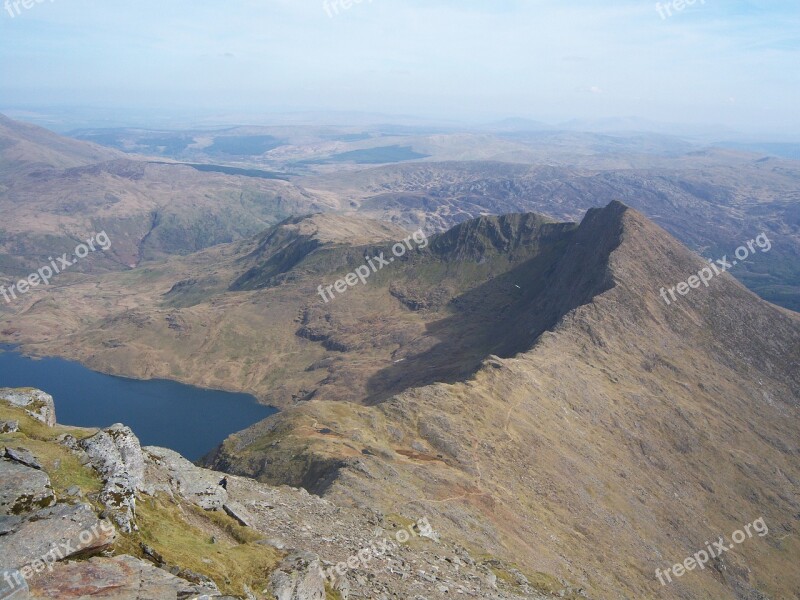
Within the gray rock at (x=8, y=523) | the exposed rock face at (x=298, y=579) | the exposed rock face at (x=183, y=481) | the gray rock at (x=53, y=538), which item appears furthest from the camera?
the exposed rock face at (x=183, y=481)

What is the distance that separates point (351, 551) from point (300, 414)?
60.7 m

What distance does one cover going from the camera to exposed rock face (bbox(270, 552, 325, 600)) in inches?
1161

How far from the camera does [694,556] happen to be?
308 feet

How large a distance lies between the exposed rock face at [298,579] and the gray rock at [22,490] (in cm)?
1185

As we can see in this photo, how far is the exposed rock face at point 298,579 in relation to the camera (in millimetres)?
29484

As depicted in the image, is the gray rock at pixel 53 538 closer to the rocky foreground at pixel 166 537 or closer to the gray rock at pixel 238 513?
the rocky foreground at pixel 166 537

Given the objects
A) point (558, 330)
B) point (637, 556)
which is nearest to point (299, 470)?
point (637, 556)

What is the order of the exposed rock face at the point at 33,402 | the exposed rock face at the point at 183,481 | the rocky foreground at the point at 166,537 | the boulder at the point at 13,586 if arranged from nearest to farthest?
the boulder at the point at 13,586 < the rocky foreground at the point at 166,537 < the exposed rock face at the point at 183,481 < the exposed rock face at the point at 33,402

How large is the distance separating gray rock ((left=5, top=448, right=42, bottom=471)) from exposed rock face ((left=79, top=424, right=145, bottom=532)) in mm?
3207

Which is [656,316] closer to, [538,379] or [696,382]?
[696,382]

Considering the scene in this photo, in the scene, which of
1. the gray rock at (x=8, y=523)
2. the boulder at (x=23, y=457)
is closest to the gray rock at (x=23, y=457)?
the boulder at (x=23, y=457)

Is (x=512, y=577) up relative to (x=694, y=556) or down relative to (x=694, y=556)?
up

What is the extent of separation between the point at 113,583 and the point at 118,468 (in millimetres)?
9933

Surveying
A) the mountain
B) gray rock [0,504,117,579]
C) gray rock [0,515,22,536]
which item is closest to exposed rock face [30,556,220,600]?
gray rock [0,504,117,579]
